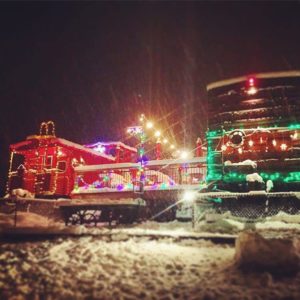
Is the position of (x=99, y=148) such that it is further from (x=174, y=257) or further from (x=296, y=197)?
(x=174, y=257)

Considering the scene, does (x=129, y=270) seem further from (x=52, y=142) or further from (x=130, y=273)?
(x=52, y=142)

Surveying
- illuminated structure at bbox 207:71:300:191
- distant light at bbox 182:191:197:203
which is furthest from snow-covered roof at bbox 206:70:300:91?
distant light at bbox 182:191:197:203

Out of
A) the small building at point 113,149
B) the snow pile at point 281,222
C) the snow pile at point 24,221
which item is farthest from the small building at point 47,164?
the snow pile at point 281,222

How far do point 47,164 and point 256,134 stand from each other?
53.7ft

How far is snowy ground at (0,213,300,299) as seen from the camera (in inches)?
273

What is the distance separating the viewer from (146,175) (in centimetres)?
2005

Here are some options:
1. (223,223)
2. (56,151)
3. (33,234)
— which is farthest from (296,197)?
(56,151)

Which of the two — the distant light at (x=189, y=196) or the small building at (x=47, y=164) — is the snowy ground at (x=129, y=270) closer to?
the distant light at (x=189, y=196)

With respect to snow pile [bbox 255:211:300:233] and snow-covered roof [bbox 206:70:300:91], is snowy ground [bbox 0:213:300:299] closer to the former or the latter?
snow pile [bbox 255:211:300:233]

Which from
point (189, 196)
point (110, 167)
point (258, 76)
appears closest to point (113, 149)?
point (110, 167)

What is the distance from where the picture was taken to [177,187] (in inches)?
691

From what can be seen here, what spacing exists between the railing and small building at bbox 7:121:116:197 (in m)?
5.18

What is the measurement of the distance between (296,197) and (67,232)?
9.23 m

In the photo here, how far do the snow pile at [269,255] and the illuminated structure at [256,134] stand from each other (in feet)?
24.7
